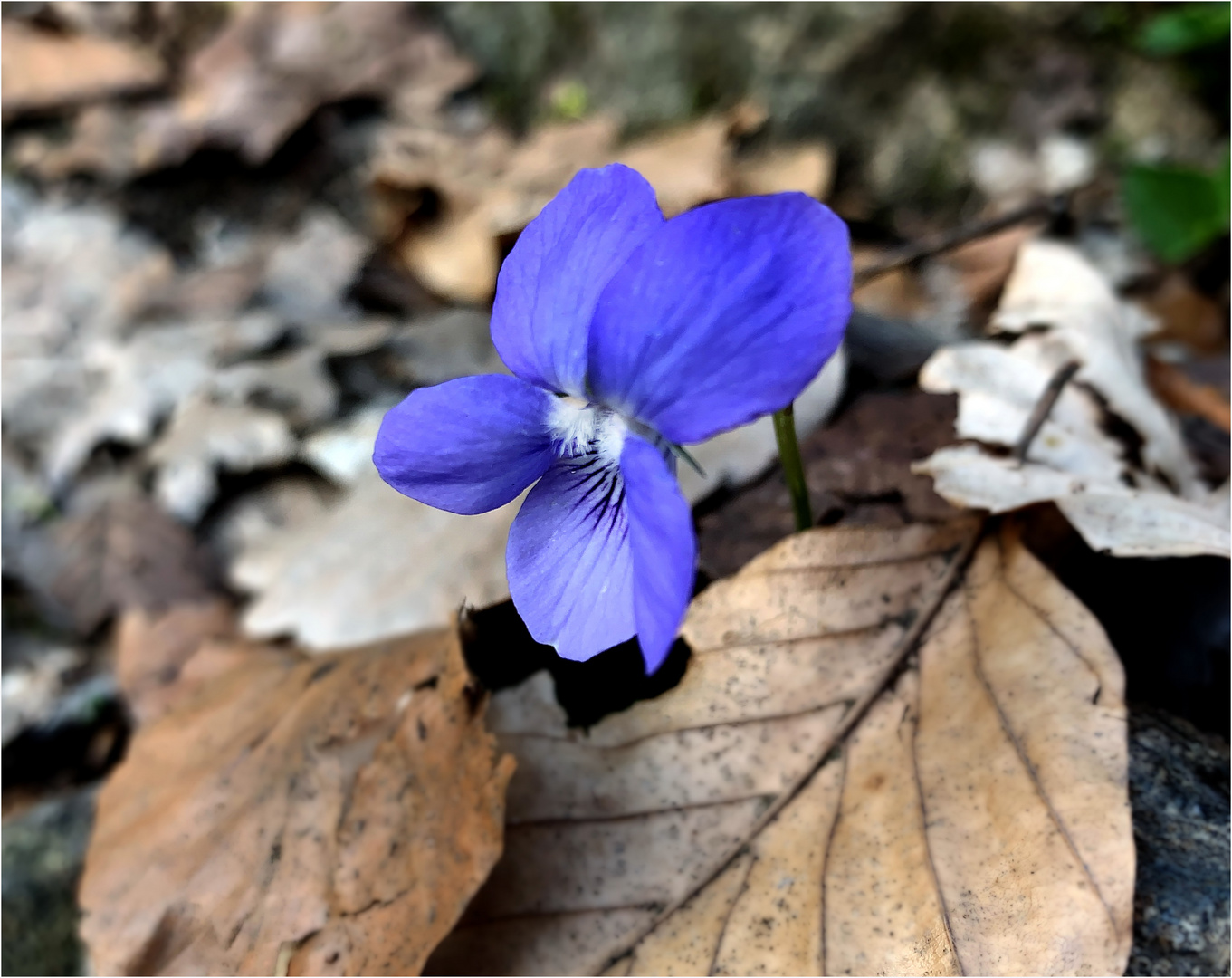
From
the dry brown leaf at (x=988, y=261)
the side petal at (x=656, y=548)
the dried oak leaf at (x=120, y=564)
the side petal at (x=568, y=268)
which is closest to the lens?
the side petal at (x=656, y=548)

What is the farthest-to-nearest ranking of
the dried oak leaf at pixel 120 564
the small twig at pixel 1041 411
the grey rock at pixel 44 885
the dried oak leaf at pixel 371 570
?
the dried oak leaf at pixel 120 564 → the dried oak leaf at pixel 371 570 → the grey rock at pixel 44 885 → the small twig at pixel 1041 411

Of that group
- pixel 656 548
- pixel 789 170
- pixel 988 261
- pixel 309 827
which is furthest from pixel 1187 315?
pixel 309 827

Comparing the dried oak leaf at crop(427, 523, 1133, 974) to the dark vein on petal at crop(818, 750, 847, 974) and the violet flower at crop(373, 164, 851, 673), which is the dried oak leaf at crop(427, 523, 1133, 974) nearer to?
the dark vein on petal at crop(818, 750, 847, 974)

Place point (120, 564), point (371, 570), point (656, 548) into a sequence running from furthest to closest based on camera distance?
point (120, 564) → point (371, 570) → point (656, 548)

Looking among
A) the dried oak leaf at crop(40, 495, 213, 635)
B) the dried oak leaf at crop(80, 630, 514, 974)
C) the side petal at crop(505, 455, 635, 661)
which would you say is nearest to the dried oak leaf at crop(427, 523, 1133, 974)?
the dried oak leaf at crop(80, 630, 514, 974)

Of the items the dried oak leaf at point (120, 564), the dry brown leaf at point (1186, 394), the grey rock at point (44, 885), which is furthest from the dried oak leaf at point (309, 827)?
the dry brown leaf at point (1186, 394)

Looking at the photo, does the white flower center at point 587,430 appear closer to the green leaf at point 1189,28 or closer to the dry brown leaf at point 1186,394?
the dry brown leaf at point 1186,394

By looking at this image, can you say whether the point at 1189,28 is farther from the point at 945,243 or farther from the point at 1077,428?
the point at 1077,428
